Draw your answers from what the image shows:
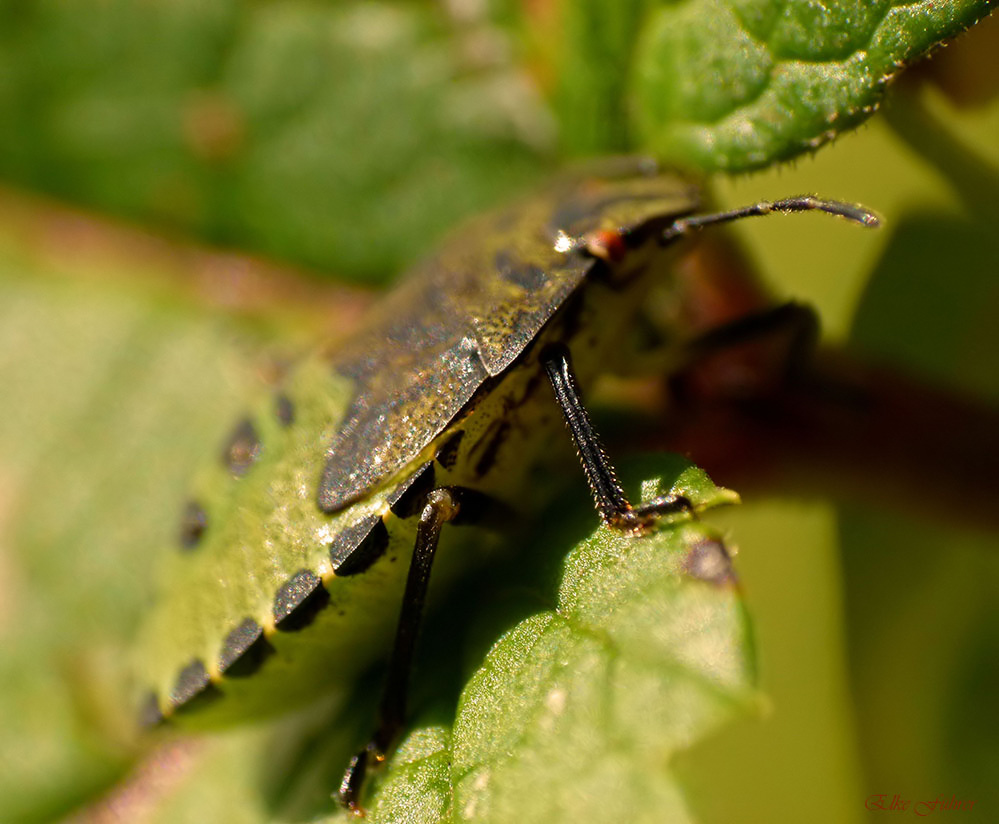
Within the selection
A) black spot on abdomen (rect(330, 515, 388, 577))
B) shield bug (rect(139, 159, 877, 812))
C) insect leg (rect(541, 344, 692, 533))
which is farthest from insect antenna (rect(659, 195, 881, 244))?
black spot on abdomen (rect(330, 515, 388, 577))

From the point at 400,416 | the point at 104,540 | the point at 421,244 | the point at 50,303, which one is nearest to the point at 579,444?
the point at 400,416

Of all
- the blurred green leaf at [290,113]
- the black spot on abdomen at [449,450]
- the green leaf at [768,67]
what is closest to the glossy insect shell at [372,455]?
the black spot on abdomen at [449,450]

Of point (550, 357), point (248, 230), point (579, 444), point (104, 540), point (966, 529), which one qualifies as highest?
point (248, 230)

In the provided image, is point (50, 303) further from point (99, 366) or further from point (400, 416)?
point (400, 416)

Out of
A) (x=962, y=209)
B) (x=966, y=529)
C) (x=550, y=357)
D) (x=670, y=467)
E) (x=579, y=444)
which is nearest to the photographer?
(x=670, y=467)

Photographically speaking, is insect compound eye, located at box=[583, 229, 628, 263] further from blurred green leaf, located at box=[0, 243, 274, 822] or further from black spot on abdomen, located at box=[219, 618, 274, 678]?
blurred green leaf, located at box=[0, 243, 274, 822]

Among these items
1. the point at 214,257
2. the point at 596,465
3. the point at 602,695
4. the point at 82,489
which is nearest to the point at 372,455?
the point at 596,465

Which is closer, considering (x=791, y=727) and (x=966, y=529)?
(x=966, y=529)
